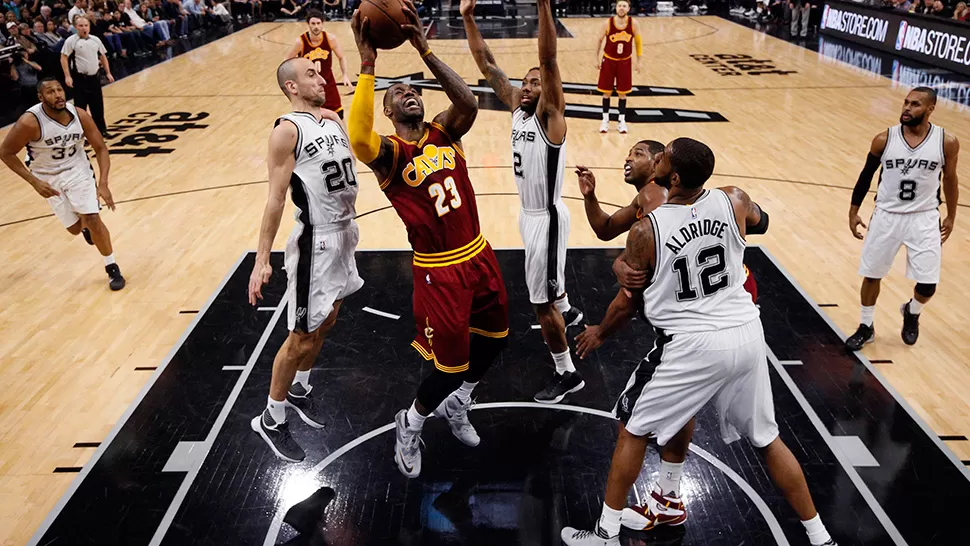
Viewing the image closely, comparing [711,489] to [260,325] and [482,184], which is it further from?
[482,184]

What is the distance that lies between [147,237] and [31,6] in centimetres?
1275

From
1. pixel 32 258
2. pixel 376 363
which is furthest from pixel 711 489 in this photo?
pixel 32 258

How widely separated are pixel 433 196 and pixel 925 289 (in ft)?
12.0

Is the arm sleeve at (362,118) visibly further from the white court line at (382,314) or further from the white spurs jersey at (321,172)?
the white court line at (382,314)

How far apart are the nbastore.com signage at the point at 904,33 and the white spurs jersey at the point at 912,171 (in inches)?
460

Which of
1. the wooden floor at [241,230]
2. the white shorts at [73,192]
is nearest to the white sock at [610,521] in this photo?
the wooden floor at [241,230]

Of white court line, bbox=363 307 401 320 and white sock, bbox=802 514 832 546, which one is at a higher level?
white sock, bbox=802 514 832 546

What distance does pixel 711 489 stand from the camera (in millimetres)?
4086

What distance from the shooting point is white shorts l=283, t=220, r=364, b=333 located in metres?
4.31

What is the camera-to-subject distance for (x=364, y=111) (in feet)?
11.4

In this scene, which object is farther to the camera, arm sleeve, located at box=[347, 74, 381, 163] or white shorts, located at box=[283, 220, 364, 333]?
white shorts, located at box=[283, 220, 364, 333]

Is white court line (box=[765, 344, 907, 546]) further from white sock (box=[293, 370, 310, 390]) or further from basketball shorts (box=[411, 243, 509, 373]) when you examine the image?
white sock (box=[293, 370, 310, 390])

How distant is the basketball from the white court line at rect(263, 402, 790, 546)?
228cm

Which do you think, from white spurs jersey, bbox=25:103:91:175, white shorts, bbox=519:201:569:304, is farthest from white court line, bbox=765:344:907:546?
white spurs jersey, bbox=25:103:91:175
